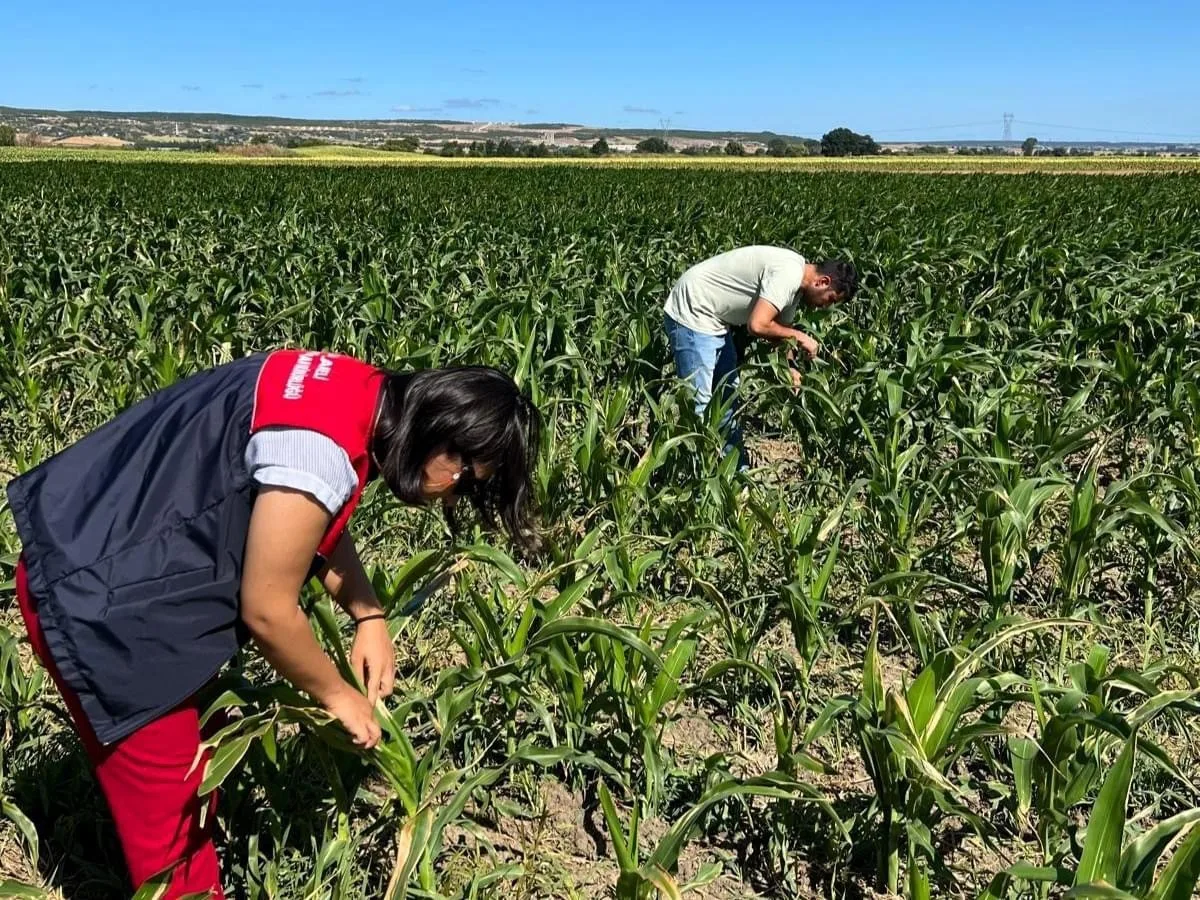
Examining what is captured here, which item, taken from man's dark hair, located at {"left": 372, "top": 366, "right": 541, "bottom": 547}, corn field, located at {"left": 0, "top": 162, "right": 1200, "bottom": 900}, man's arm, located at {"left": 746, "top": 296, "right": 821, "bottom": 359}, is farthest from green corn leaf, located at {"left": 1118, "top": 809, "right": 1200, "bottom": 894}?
man's arm, located at {"left": 746, "top": 296, "right": 821, "bottom": 359}

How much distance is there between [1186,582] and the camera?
Result: 3727 millimetres

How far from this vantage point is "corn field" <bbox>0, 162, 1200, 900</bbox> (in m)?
2.16

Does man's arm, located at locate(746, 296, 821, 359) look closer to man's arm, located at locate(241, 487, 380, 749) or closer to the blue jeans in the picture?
the blue jeans

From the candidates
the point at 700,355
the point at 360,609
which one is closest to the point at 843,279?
the point at 700,355

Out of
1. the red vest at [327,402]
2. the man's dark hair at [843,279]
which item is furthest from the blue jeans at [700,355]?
the red vest at [327,402]

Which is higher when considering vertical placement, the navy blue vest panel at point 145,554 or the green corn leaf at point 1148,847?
the navy blue vest panel at point 145,554

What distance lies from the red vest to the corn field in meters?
0.49

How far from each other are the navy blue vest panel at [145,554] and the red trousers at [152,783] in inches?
2.9

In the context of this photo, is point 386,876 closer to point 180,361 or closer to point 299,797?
point 299,797

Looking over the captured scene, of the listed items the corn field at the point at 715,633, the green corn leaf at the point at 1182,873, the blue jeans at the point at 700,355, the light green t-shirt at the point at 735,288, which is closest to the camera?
the green corn leaf at the point at 1182,873

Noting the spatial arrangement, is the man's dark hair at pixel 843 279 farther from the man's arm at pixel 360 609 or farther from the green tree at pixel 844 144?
the green tree at pixel 844 144

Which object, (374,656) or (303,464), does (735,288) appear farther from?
(303,464)

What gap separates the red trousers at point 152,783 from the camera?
1894 mm

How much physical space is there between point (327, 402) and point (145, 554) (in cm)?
39
